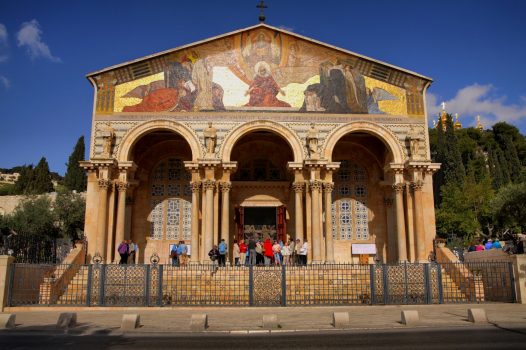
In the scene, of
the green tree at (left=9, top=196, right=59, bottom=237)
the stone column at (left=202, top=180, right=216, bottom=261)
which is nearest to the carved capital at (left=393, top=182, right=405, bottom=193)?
the stone column at (left=202, top=180, right=216, bottom=261)

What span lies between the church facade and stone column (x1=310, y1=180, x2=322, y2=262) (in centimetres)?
5

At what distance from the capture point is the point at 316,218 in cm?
2209

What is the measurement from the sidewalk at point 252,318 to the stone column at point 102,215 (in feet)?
19.9

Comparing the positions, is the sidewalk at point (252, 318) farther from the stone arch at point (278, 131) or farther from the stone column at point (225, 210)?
the stone arch at point (278, 131)

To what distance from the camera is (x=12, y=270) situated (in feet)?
49.4

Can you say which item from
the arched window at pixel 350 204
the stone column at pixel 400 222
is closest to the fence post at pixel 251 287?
the stone column at pixel 400 222

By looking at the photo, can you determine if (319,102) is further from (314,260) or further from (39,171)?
(39,171)

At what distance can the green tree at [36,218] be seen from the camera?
38.5 m

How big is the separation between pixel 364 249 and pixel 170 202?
10.5 meters

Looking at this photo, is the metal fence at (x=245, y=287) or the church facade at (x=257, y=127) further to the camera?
the church facade at (x=257, y=127)

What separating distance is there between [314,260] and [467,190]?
28170mm

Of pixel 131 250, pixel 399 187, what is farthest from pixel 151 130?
pixel 399 187

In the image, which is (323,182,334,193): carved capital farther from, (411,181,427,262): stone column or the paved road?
the paved road

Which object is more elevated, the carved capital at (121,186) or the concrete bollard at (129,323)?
the carved capital at (121,186)
